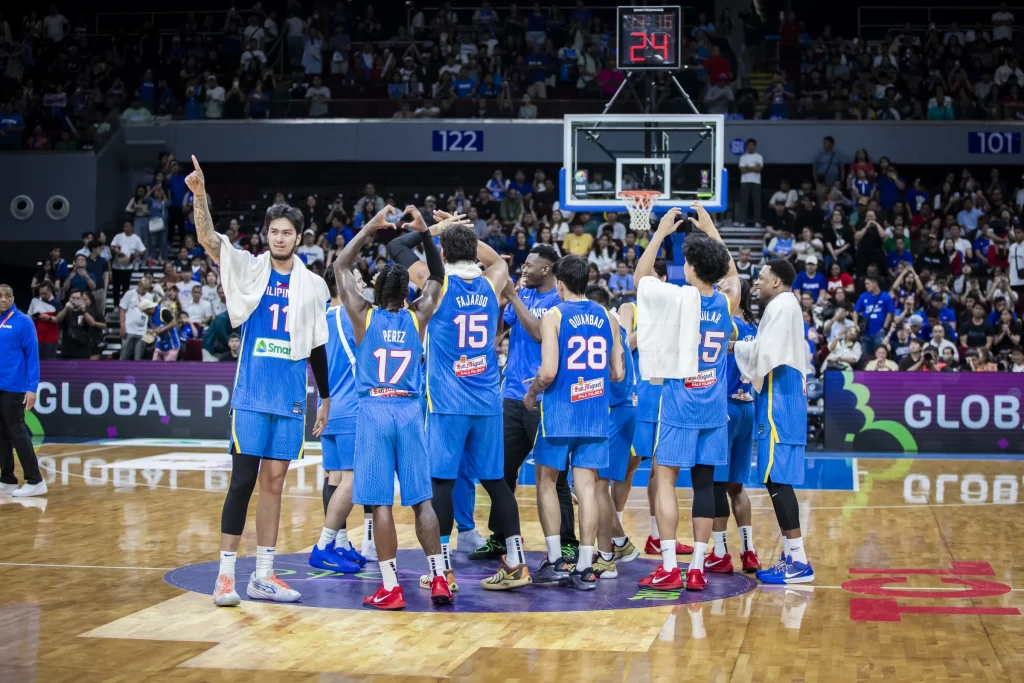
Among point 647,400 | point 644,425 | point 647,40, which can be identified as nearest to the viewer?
point 647,400

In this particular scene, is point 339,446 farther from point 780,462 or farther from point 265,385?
point 780,462

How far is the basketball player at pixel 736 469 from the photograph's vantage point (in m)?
8.55

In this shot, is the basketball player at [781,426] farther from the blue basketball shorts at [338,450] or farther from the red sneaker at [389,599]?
the blue basketball shorts at [338,450]

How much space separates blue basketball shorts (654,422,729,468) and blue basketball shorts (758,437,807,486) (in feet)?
1.12

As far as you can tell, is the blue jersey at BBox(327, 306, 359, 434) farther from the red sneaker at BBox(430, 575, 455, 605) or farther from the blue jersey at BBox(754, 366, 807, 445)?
the blue jersey at BBox(754, 366, 807, 445)

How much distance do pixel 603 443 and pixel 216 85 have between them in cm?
2147

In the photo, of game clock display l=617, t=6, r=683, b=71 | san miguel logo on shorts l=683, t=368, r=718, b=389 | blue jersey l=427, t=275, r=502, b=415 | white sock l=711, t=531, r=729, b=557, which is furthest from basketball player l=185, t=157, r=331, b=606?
game clock display l=617, t=6, r=683, b=71

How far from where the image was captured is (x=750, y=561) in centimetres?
866

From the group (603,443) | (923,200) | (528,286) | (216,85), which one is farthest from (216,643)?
(216,85)

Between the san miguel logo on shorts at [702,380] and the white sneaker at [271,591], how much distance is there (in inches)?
115

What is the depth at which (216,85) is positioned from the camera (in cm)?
2728

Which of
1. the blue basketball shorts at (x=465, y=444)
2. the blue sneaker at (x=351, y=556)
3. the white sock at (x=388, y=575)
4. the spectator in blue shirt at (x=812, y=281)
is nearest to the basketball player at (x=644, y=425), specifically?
the blue basketball shorts at (x=465, y=444)

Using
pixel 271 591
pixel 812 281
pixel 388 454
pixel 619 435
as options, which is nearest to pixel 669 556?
pixel 619 435

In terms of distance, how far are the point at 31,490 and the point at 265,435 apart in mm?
5903
